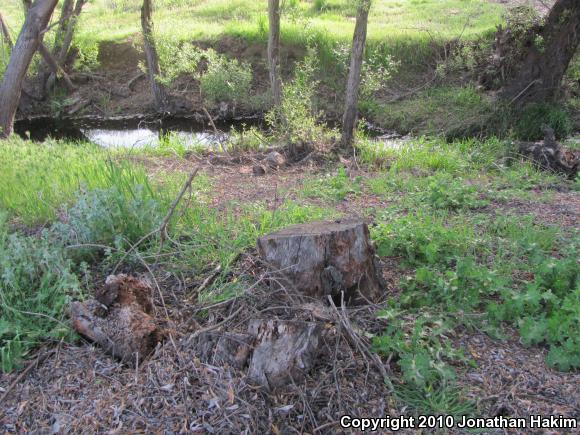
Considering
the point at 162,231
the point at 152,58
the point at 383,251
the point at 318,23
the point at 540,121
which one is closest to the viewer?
the point at 162,231

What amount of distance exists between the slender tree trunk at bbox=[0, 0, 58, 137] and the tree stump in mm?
8107

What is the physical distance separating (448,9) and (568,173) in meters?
10.9

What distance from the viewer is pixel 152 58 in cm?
1262

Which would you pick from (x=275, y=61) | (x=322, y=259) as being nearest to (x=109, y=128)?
(x=275, y=61)

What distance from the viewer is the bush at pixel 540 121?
9477mm

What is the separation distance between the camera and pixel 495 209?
4.79 m

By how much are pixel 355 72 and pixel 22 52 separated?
240 inches

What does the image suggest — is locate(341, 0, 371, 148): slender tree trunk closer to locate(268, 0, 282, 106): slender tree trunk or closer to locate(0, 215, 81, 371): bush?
locate(268, 0, 282, 106): slender tree trunk

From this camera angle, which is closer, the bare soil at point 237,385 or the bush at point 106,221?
the bare soil at point 237,385

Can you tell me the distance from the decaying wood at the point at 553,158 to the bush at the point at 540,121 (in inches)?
108

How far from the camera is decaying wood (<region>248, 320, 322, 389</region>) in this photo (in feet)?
8.52

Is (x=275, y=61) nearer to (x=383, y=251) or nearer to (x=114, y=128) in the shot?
(x=383, y=251)

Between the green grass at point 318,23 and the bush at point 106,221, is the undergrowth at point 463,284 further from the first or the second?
the green grass at point 318,23

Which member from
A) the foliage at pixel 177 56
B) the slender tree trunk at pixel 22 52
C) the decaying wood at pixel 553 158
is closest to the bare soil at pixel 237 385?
the decaying wood at pixel 553 158
